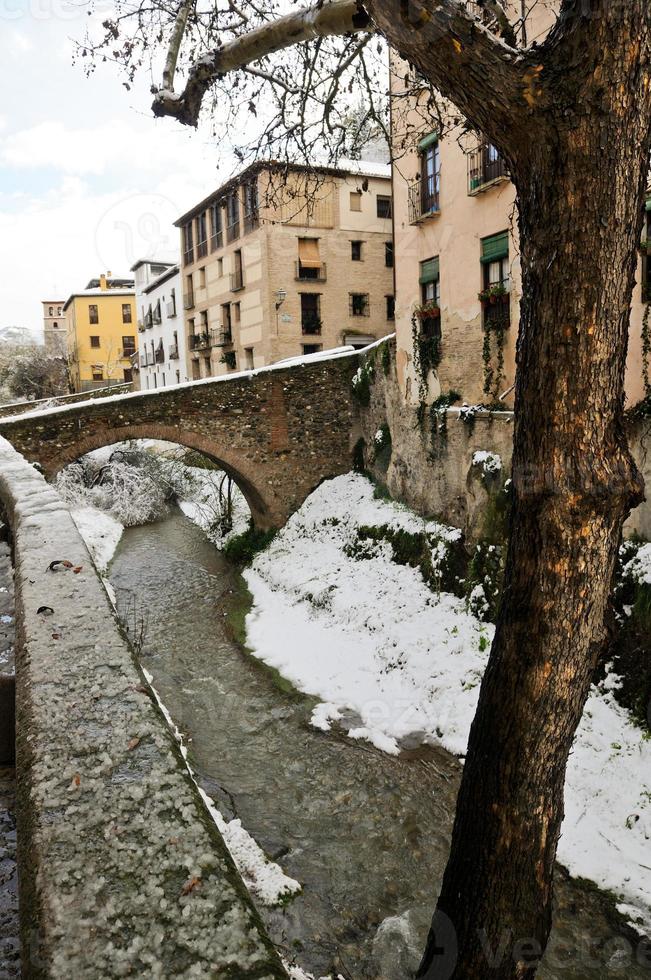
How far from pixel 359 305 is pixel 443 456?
14207mm

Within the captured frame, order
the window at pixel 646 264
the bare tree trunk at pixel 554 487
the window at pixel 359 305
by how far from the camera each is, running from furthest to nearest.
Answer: the window at pixel 359 305 → the window at pixel 646 264 → the bare tree trunk at pixel 554 487

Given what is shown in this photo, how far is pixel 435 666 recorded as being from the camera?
31.7ft

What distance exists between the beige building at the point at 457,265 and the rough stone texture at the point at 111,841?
394 inches

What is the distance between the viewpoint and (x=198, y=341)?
94.6 ft

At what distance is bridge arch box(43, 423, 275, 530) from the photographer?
553 inches

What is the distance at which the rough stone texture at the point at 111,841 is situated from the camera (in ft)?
3.44

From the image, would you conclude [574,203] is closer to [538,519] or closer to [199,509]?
[538,519]

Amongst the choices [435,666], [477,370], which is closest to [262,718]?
[435,666]

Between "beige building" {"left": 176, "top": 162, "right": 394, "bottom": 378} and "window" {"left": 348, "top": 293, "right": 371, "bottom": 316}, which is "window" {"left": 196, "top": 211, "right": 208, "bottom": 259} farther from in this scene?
"window" {"left": 348, "top": 293, "right": 371, "bottom": 316}

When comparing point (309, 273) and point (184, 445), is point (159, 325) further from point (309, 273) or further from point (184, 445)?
point (184, 445)

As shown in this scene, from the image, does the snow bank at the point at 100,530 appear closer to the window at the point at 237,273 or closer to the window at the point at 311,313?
the window at the point at 311,313

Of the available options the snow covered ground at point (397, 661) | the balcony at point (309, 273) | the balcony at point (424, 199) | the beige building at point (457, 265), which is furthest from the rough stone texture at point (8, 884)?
the balcony at point (309, 273)

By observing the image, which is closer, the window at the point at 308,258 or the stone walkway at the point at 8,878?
the stone walkway at the point at 8,878

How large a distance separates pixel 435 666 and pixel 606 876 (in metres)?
3.82
